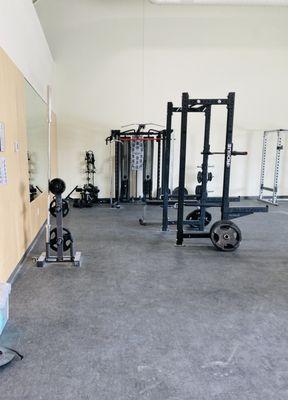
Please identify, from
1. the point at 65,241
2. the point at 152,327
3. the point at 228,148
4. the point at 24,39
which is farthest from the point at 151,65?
the point at 152,327

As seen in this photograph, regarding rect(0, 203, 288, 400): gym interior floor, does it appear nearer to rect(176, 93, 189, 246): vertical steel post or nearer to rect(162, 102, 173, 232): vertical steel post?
rect(176, 93, 189, 246): vertical steel post

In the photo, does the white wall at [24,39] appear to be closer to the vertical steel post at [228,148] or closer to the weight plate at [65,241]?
the weight plate at [65,241]

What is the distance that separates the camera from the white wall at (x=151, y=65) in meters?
7.68

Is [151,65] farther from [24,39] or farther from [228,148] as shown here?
[228,148]

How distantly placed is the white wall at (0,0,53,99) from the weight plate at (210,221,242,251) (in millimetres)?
3304

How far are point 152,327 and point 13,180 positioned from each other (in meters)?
2.15

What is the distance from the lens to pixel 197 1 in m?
6.29

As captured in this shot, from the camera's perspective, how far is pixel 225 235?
4281 mm

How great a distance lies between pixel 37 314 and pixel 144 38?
7315 mm

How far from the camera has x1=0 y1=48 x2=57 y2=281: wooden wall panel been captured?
9.86 feet

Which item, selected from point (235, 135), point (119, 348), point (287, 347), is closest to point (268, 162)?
point (235, 135)

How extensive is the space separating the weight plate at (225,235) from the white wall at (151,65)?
14.6ft

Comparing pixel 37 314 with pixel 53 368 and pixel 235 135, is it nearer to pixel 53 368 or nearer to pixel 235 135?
pixel 53 368

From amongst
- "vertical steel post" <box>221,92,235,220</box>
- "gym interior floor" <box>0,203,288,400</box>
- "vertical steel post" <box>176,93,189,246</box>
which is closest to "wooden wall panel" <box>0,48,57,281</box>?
"gym interior floor" <box>0,203,288,400</box>
